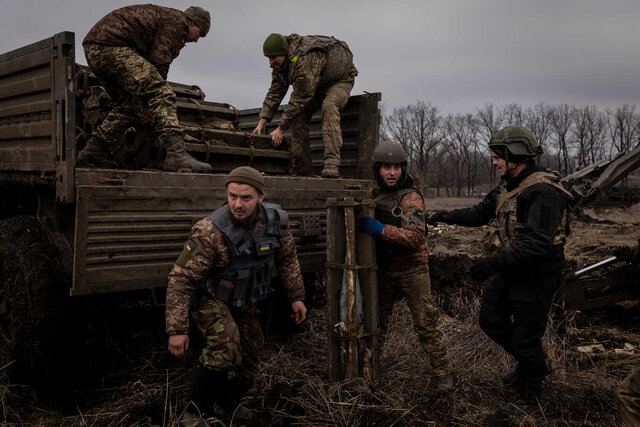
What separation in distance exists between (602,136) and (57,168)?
46.6 metres

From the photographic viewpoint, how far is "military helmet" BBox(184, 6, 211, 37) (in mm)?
4289

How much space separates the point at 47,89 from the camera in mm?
3291

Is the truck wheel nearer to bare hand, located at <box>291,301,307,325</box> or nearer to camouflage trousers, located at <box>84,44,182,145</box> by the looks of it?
camouflage trousers, located at <box>84,44,182,145</box>

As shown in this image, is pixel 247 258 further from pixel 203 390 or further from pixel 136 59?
pixel 136 59

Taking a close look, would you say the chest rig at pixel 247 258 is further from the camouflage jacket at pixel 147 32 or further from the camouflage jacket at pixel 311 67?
the camouflage jacket at pixel 311 67

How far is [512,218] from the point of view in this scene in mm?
3539

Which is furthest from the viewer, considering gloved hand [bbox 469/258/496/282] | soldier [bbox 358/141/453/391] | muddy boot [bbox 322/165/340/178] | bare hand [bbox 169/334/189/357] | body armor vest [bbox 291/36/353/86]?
body armor vest [bbox 291/36/353/86]

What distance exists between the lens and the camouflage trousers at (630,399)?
2188mm

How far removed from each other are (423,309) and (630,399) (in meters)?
1.57

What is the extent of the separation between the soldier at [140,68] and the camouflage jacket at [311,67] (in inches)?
34.0

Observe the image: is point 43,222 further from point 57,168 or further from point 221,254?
point 221,254

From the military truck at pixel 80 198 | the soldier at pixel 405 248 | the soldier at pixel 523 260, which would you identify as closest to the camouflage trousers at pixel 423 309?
the soldier at pixel 405 248

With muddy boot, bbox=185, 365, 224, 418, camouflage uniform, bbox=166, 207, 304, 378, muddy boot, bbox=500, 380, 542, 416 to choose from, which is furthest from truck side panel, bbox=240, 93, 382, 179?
muddy boot, bbox=185, 365, 224, 418

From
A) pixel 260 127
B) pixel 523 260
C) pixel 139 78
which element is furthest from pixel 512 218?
pixel 139 78
